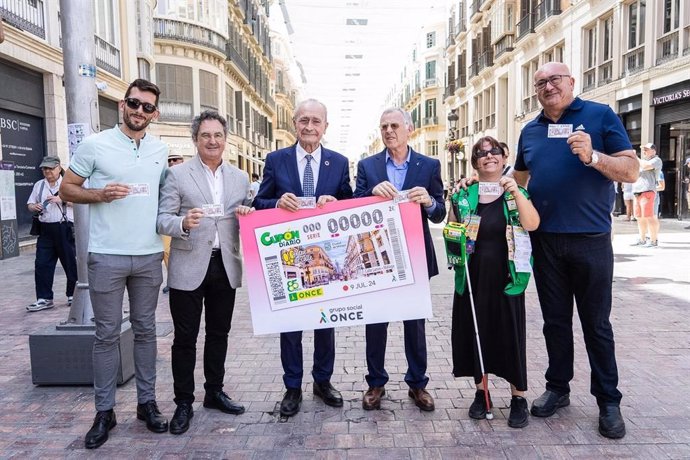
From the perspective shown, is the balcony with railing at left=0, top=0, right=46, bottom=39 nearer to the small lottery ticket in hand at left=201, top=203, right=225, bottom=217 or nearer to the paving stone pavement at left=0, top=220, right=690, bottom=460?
the paving stone pavement at left=0, top=220, right=690, bottom=460

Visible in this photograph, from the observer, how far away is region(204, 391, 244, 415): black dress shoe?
146 inches

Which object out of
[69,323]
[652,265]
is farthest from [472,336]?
[652,265]

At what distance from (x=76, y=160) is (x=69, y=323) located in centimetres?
172

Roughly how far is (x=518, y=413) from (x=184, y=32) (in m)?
A: 27.4

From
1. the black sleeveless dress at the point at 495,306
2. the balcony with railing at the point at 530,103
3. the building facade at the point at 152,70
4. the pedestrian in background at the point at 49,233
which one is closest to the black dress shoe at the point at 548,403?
the black sleeveless dress at the point at 495,306

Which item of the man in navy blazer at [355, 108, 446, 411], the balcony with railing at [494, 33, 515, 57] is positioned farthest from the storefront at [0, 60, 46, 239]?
the balcony with railing at [494, 33, 515, 57]

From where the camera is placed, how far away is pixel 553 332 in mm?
3713

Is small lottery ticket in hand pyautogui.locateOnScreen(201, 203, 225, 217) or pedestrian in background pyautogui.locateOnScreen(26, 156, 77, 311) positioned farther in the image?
pedestrian in background pyautogui.locateOnScreen(26, 156, 77, 311)

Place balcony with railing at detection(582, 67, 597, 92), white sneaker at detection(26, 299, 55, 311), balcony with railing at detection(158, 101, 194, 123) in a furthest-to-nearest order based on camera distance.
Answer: balcony with railing at detection(158, 101, 194, 123) < balcony with railing at detection(582, 67, 597, 92) < white sneaker at detection(26, 299, 55, 311)

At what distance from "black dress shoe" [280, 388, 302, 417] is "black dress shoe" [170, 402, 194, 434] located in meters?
0.64

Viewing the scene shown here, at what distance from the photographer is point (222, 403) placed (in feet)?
Answer: 12.3

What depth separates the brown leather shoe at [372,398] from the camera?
3.76 meters

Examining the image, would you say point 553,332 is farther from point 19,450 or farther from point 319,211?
point 19,450

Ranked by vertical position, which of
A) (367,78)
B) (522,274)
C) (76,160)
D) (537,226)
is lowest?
(522,274)
